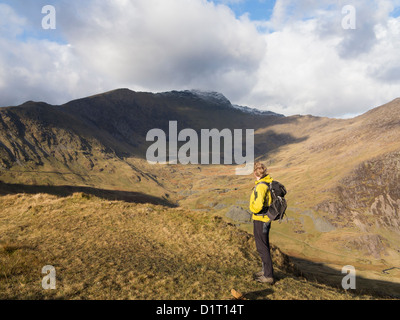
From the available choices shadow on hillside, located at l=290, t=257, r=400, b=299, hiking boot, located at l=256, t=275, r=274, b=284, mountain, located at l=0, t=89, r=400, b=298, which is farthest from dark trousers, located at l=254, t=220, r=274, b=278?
mountain, located at l=0, t=89, r=400, b=298

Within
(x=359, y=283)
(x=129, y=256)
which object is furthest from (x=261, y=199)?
(x=359, y=283)

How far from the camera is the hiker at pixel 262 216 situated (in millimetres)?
9784

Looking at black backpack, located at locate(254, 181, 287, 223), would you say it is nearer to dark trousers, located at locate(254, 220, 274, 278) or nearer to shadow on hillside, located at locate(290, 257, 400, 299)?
dark trousers, located at locate(254, 220, 274, 278)

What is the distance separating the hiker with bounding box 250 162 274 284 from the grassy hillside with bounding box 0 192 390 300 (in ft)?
2.74

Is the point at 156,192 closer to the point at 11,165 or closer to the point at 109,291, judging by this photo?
the point at 11,165

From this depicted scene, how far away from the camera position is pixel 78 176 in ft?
514

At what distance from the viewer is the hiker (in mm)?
9784

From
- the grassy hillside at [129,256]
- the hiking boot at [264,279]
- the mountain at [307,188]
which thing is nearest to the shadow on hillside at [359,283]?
the grassy hillside at [129,256]

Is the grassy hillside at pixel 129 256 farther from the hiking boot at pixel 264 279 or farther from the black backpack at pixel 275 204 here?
the black backpack at pixel 275 204

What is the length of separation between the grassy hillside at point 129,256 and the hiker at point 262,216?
32.8 inches

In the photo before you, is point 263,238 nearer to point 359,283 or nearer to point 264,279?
point 264,279

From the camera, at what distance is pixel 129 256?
1283 centimetres

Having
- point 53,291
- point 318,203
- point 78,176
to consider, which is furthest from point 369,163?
point 78,176
